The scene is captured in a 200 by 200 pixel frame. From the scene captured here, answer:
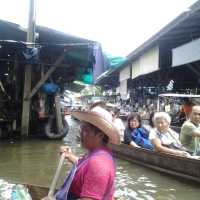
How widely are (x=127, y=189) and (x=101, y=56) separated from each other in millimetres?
9898

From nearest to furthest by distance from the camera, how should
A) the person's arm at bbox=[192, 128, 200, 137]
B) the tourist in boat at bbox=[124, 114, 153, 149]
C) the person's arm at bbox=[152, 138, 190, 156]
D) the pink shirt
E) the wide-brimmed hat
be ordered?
the pink shirt → the wide-brimmed hat → the person's arm at bbox=[192, 128, 200, 137] → the person's arm at bbox=[152, 138, 190, 156] → the tourist in boat at bbox=[124, 114, 153, 149]

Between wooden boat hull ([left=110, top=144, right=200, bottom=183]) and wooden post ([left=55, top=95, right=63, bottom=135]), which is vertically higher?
wooden post ([left=55, top=95, right=63, bottom=135])

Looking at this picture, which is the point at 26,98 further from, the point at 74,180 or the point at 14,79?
the point at 74,180

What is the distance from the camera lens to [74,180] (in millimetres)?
2777

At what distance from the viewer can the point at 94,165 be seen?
265cm

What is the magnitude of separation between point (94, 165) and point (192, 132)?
5.79 metres

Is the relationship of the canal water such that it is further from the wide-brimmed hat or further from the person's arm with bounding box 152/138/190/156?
the wide-brimmed hat

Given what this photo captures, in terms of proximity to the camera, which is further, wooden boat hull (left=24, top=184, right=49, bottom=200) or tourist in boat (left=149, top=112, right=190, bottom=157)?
tourist in boat (left=149, top=112, right=190, bottom=157)

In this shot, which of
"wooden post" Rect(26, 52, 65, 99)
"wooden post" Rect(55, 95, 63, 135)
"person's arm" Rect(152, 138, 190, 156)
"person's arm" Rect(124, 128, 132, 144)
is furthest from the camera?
"wooden post" Rect(55, 95, 63, 135)

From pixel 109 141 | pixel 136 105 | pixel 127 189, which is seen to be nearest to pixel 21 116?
pixel 127 189

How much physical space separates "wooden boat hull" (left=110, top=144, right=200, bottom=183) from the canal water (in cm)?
13

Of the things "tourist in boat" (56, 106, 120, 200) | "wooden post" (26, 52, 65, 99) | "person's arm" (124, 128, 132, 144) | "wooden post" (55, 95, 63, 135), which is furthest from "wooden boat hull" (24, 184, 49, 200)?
"wooden post" (55, 95, 63, 135)

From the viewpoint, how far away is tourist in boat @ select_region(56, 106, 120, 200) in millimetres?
2611

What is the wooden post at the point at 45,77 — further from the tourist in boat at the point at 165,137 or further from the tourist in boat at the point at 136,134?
the tourist in boat at the point at 165,137
